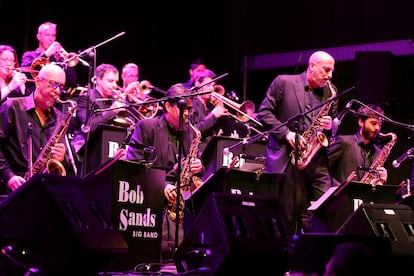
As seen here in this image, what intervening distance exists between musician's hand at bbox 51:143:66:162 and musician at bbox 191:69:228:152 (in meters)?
3.29

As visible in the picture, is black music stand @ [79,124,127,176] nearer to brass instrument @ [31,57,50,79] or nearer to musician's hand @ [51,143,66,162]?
brass instrument @ [31,57,50,79]

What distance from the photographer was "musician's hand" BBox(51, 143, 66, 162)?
24.3 ft

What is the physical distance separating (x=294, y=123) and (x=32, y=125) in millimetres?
2834

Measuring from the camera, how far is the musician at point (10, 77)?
10.0 metres

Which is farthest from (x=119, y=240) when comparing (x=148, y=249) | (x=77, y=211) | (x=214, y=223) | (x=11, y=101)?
(x=11, y=101)

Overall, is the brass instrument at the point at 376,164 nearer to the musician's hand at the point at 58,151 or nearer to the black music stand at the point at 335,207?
the black music stand at the point at 335,207

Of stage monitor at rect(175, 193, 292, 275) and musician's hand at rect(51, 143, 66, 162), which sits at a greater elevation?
musician's hand at rect(51, 143, 66, 162)

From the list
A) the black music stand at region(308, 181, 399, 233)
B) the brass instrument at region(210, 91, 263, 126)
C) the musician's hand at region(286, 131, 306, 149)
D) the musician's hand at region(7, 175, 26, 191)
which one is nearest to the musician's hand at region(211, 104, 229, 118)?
the brass instrument at region(210, 91, 263, 126)

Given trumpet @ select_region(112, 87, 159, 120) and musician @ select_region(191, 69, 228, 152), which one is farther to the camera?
trumpet @ select_region(112, 87, 159, 120)

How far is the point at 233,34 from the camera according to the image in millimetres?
14047

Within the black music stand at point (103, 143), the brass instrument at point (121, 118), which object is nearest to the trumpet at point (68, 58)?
the brass instrument at point (121, 118)

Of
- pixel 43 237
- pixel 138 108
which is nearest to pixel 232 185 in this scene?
pixel 43 237

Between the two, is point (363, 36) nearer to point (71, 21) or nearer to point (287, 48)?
point (287, 48)

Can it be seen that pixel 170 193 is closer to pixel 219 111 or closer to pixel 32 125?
pixel 32 125
